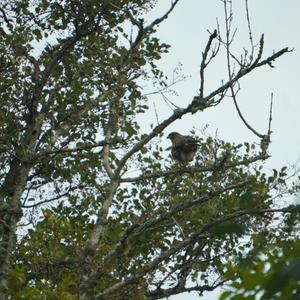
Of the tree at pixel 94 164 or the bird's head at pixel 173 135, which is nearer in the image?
the tree at pixel 94 164

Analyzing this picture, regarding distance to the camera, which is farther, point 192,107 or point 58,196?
point 58,196

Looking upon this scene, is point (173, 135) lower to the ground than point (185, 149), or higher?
higher

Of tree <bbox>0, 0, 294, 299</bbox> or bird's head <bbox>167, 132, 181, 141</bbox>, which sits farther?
bird's head <bbox>167, 132, 181, 141</bbox>

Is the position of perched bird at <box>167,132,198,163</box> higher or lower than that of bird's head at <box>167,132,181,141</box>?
lower

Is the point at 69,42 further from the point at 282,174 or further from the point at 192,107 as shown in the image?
the point at 282,174

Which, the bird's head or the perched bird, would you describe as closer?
the perched bird

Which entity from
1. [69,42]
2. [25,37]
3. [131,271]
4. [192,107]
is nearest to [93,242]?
[192,107]

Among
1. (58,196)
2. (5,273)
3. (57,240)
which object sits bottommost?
(5,273)

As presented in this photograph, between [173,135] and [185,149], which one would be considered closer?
[185,149]

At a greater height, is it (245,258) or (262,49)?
(262,49)

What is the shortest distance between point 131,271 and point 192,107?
4.28 metres

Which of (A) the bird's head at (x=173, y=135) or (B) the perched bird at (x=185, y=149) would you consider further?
(A) the bird's head at (x=173, y=135)

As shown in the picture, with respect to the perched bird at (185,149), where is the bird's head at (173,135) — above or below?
above

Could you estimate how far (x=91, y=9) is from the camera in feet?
40.8
